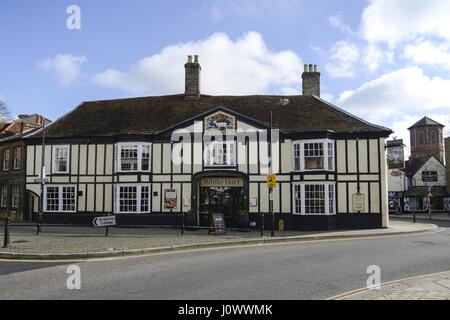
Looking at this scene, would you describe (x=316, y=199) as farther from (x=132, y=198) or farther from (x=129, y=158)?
(x=129, y=158)

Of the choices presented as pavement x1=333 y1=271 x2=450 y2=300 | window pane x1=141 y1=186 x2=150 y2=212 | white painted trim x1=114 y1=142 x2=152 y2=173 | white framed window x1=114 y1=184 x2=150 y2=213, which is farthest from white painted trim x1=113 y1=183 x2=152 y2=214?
pavement x1=333 y1=271 x2=450 y2=300

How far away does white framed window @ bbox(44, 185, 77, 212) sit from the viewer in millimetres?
24766

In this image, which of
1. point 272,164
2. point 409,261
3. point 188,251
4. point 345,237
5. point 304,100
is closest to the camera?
point 409,261

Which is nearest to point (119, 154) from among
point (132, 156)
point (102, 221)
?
point (132, 156)

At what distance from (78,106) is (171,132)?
32.1ft

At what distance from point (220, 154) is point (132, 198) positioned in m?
6.43

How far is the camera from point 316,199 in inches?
864

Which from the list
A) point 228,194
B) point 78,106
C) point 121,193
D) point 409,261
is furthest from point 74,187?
point 409,261

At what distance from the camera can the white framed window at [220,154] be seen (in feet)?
75.6

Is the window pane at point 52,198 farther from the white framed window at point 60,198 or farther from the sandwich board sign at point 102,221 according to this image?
the sandwich board sign at point 102,221

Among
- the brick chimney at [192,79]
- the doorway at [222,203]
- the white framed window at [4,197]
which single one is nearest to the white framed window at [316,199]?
the doorway at [222,203]

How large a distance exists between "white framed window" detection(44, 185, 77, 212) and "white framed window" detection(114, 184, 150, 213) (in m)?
3.27

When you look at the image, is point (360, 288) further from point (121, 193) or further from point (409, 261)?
point (121, 193)

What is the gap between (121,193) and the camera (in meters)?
23.9
